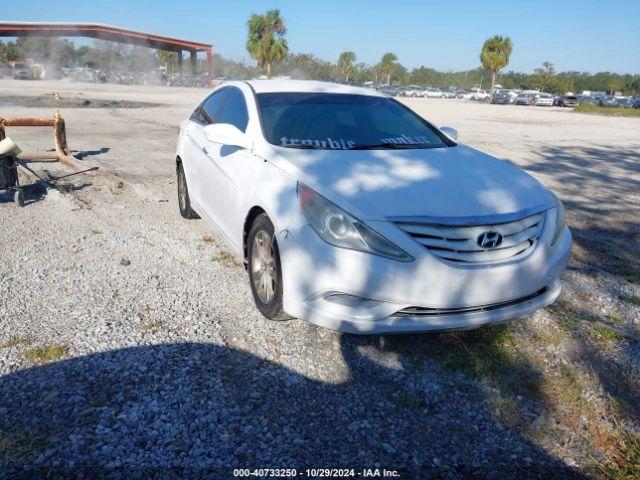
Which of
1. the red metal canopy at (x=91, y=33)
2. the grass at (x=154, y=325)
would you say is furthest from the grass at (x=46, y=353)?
the red metal canopy at (x=91, y=33)

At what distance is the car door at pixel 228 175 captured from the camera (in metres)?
3.84

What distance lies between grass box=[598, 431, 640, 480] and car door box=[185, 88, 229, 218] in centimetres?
325

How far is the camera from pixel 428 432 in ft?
8.46

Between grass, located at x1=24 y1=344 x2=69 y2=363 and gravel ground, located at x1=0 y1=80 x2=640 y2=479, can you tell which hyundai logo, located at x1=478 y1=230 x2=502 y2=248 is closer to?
gravel ground, located at x1=0 y1=80 x2=640 y2=479

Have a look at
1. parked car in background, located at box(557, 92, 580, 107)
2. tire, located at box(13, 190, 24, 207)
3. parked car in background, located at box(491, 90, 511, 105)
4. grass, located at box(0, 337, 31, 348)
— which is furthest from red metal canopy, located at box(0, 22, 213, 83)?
grass, located at box(0, 337, 31, 348)

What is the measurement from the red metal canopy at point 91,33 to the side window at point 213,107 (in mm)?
45924

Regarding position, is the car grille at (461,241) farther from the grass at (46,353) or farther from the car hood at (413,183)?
the grass at (46,353)

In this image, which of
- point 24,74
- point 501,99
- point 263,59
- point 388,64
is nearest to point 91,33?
point 24,74

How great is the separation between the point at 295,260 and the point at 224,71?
92.1m

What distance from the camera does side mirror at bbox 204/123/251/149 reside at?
3863 mm

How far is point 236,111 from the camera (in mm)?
4457

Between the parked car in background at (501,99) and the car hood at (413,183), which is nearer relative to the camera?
the car hood at (413,183)

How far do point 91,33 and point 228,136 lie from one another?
5118 centimetres

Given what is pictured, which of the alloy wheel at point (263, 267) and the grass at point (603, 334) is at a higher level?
the alloy wheel at point (263, 267)
